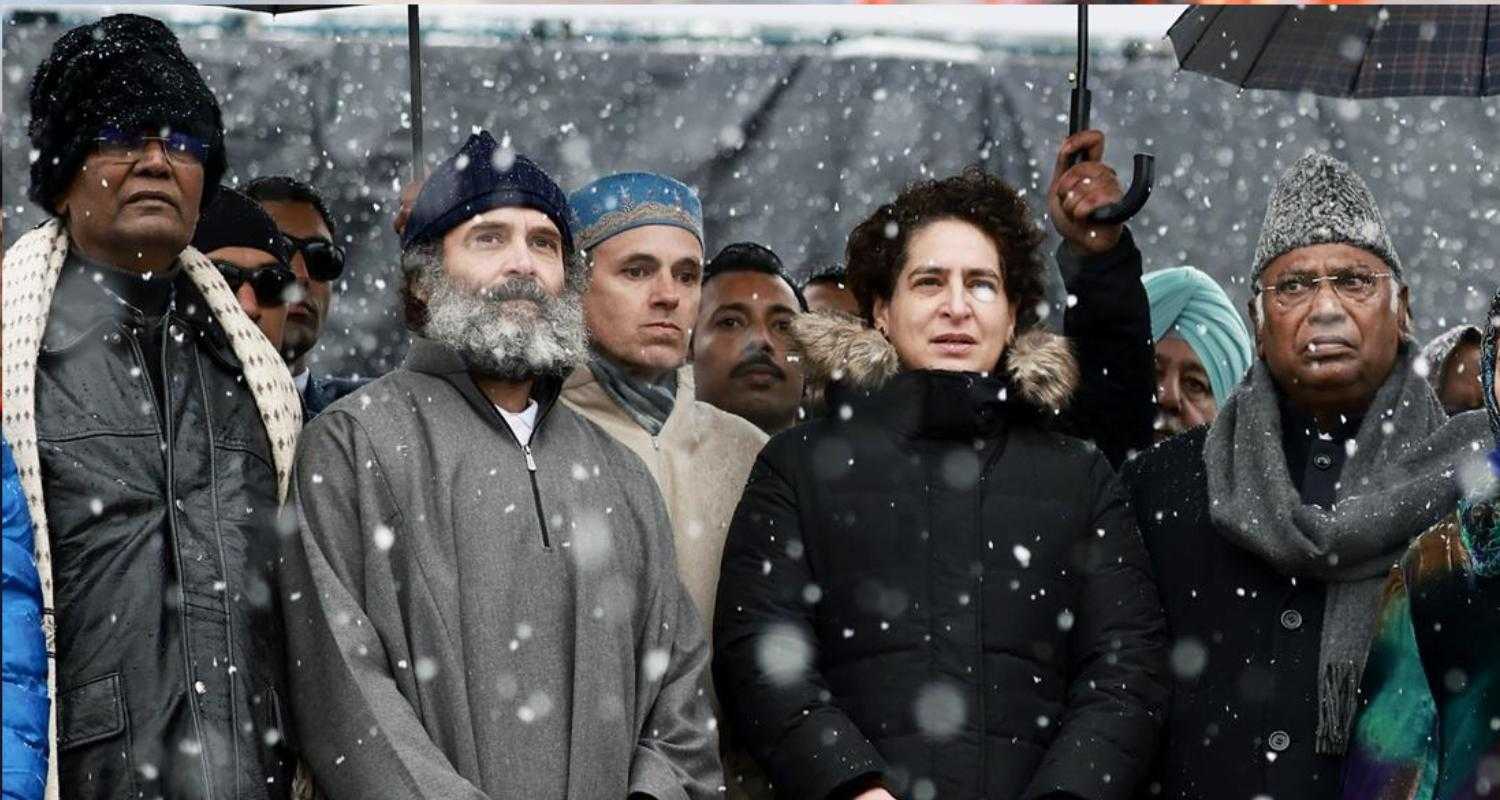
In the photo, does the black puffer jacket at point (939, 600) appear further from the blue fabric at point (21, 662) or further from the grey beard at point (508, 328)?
the blue fabric at point (21, 662)

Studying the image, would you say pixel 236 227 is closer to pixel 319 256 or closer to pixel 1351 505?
pixel 319 256

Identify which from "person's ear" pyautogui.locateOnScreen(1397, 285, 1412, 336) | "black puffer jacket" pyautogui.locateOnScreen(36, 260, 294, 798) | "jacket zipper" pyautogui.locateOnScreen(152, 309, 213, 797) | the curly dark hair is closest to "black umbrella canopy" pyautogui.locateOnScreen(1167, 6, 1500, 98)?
"person's ear" pyautogui.locateOnScreen(1397, 285, 1412, 336)

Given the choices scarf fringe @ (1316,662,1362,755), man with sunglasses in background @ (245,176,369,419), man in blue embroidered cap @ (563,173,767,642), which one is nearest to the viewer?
scarf fringe @ (1316,662,1362,755)

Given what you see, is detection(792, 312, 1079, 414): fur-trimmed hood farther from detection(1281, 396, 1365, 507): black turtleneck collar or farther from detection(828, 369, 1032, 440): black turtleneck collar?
detection(1281, 396, 1365, 507): black turtleneck collar

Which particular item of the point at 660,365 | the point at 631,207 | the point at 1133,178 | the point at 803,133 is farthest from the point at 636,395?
the point at 803,133

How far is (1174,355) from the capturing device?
6289mm

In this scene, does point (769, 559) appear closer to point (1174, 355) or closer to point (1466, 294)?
point (1174, 355)

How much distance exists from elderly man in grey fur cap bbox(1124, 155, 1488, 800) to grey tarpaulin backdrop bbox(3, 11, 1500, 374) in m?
2.36

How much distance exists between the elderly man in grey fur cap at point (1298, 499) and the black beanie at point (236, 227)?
6.82ft

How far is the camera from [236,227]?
18.4 feet

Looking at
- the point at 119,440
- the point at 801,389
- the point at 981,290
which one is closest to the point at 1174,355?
the point at 801,389

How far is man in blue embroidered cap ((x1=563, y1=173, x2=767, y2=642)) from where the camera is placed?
5.19 m

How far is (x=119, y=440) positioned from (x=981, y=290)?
5.95 ft

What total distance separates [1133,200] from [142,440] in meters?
2.13
